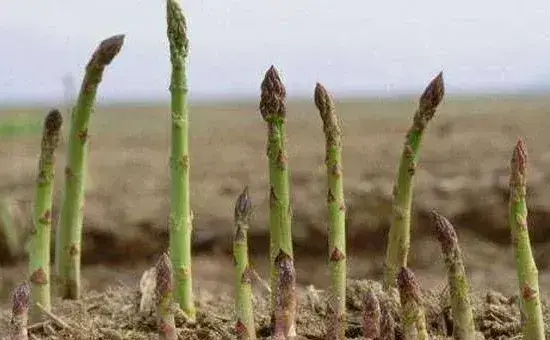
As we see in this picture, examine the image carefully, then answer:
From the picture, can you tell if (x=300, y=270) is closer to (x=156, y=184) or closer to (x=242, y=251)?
(x=156, y=184)

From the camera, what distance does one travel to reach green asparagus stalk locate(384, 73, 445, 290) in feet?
8.57

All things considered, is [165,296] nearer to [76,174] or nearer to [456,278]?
[456,278]

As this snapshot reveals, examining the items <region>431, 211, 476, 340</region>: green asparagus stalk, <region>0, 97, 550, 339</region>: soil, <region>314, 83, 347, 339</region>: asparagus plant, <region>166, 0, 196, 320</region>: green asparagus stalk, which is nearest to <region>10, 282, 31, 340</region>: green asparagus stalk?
<region>166, 0, 196, 320</region>: green asparagus stalk

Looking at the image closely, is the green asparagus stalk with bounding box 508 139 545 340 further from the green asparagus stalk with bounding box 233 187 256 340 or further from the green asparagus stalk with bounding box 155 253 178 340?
the green asparagus stalk with bounding box 155 253 178 340

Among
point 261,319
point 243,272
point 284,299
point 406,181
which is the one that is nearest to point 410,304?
point 284,299

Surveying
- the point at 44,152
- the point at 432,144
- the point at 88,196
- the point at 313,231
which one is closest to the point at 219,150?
the point at 432,144

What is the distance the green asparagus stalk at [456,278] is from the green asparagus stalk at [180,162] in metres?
0.68

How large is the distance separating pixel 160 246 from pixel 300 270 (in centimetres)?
110

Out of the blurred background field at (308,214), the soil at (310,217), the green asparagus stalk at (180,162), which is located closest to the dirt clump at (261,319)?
the green asparagus stalk at (180,162)

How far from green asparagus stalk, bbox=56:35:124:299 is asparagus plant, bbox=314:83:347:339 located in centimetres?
68

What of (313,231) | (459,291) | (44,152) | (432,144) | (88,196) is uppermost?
(432,144)

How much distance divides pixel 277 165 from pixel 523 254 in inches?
21.6

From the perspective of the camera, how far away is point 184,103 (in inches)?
109

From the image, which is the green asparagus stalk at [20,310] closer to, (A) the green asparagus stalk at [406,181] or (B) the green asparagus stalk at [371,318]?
(B) the green asparagus stalk at [371,318]
